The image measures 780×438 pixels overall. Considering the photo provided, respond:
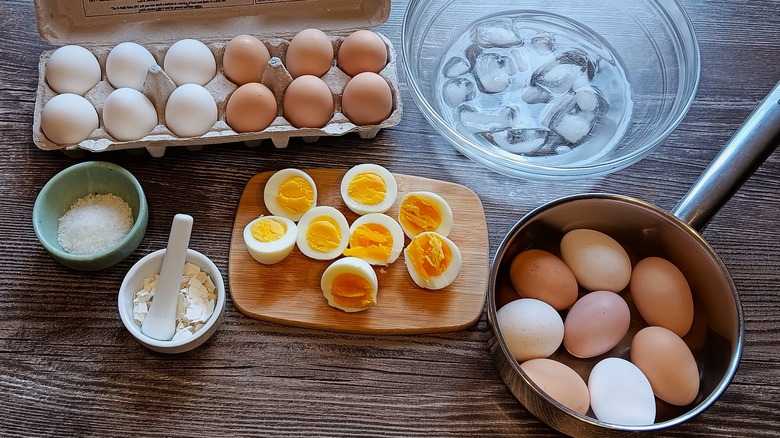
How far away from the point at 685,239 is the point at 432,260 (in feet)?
1.28

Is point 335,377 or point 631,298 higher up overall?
point 631,298

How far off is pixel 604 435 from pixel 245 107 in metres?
0.77

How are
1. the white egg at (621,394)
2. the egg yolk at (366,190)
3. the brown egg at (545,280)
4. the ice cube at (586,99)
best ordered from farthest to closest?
the ice cube at (586,99)
the egg yolk at (366,190)
the brown egg at (545,280)
the white egg at (621,394)

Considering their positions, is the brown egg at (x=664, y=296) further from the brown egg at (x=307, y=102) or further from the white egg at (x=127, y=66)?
the white egg at (x=127, y=66)

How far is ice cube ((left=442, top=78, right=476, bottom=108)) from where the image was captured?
128 centimetres

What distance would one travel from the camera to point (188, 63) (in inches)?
47.5

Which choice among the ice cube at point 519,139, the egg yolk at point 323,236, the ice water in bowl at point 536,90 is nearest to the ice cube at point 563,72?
the ice water in bowl at point 536,90

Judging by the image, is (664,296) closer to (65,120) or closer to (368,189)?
(368,189)

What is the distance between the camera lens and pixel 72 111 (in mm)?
1130

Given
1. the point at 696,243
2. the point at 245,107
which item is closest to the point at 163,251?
the point at 245,107

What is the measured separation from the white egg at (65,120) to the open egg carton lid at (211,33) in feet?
0.05

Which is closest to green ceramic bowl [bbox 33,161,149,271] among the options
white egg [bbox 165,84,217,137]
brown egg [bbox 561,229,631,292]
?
white egg [bbox 165,84,217,137]

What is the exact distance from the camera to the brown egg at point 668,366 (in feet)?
3.21

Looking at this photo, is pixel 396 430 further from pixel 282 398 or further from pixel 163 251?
pixel 163 251
